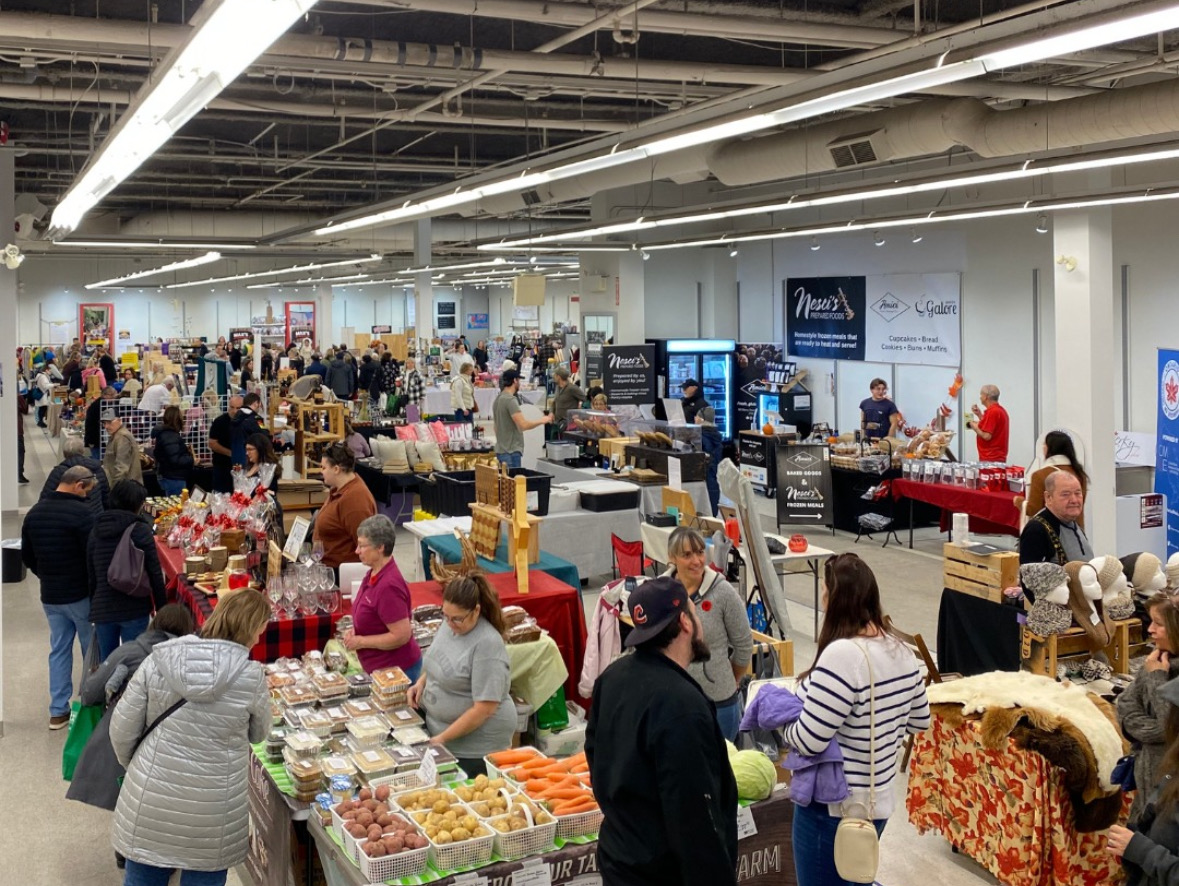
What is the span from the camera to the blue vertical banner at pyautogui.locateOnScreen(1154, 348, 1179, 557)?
374 inches

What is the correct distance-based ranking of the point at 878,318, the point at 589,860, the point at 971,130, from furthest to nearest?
1. the point at 878,318
2. the point at 971,130
3. the point at 589,860

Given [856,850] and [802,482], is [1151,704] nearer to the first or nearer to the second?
[856,850]

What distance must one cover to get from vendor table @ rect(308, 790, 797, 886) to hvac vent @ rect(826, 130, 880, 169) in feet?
23.2

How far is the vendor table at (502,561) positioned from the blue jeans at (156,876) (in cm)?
345

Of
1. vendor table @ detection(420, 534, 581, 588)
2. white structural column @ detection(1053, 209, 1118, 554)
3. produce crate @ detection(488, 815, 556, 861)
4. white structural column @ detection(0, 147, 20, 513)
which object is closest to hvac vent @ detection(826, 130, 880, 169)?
white structural column @ detection(1053, 209, 1118, 554)

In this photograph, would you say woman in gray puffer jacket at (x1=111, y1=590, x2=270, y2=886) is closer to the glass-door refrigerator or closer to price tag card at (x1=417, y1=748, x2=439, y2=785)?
price tag card at (x1=417, y1=748, x2=439, y2=785)

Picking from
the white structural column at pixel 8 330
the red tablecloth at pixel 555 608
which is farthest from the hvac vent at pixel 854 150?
the white structural column at pixel 8 330

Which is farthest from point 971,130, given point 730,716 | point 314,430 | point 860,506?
point 314,430

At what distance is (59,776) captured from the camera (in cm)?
635

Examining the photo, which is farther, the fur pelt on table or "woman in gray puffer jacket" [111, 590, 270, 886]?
the fur pelt on table

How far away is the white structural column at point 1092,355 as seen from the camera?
1082 cm

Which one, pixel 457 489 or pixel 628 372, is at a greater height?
pixel 628 372

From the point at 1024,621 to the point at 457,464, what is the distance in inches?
292

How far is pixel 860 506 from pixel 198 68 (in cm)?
1001
